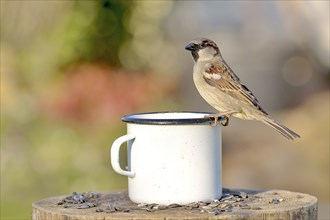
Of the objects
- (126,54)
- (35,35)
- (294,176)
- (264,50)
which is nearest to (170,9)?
(126,54)

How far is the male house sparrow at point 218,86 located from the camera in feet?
14.6

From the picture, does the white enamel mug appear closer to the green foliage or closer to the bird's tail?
the bird's tail

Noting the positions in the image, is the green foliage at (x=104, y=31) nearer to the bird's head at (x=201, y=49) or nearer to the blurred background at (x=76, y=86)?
the blurred background at (x=76, y=86)

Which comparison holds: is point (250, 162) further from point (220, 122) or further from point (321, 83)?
point (220, 122)

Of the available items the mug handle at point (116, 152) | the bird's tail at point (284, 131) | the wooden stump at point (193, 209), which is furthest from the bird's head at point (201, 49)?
the mug handle at point (116, 152)

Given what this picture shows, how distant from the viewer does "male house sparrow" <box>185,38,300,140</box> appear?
445cm

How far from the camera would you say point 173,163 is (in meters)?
3.34

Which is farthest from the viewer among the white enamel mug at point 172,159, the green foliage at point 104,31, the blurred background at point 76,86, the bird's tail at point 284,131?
the green foliage at point 104,31

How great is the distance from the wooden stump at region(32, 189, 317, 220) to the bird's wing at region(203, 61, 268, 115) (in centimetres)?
92

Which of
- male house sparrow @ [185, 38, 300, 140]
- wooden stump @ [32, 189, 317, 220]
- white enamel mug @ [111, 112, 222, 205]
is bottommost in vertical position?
wooden stump @ [32, 189, 317, 220]

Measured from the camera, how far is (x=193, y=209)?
3273mm

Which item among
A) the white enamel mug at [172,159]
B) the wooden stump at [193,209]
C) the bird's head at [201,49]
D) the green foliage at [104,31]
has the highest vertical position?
the green foliage at [104,31]

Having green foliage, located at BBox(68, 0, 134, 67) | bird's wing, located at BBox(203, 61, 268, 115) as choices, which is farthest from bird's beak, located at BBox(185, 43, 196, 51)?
green foliage, located at BBox(68, 0, 134, 67)

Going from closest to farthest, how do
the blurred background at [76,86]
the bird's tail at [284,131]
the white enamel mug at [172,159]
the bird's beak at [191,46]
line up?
the white enamel mug at [172,159] < the bird's tail at [284,131] < the bird's beak at [191,46] < the blurred background at [76,86]
